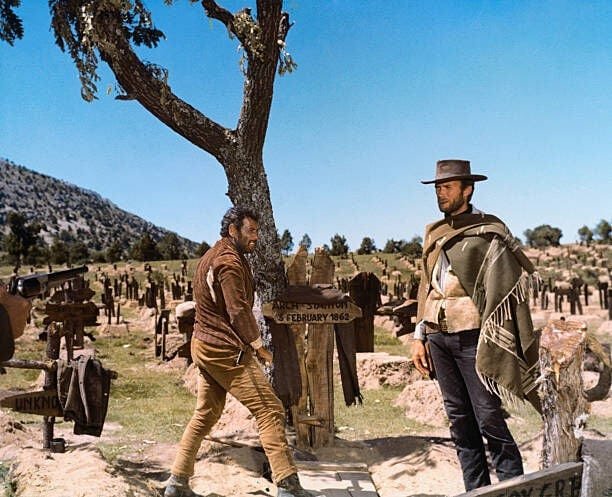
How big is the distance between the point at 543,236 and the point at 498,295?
2356 inches

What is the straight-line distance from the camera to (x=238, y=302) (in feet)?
15.3

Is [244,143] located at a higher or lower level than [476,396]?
higher

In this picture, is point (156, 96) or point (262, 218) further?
point (262, 218)

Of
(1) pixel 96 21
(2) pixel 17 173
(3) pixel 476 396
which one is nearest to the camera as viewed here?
(3) pixel 476 396

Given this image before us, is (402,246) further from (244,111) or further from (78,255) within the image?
(244,111)

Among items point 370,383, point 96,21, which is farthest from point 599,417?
point 96,21

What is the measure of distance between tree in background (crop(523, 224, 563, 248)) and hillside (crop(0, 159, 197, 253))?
49.0 metres

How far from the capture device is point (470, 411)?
436cm

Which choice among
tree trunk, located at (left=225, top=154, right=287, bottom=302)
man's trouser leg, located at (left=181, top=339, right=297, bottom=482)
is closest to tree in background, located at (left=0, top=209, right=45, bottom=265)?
tree trunk, located at (left=225, top=154, right=287, bottom=302)

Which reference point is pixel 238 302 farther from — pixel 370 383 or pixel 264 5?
pixel 370 383

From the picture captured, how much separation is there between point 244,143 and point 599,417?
5.91 metres

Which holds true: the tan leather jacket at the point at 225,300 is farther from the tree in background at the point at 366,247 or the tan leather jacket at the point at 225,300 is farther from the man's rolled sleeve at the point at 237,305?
the tree in background at the point at 366,247

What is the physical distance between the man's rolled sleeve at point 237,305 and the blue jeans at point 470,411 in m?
1.26

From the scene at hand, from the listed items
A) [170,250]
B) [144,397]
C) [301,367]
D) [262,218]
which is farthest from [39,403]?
[170,250]
